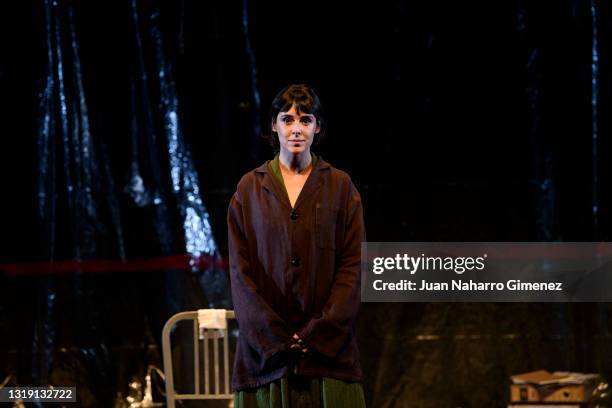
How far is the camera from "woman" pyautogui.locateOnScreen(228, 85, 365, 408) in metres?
2.01

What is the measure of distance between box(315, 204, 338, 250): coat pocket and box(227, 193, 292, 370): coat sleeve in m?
0.19

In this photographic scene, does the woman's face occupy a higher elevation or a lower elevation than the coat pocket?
higher

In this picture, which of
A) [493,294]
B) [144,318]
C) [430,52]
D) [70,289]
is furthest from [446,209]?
[70,289]

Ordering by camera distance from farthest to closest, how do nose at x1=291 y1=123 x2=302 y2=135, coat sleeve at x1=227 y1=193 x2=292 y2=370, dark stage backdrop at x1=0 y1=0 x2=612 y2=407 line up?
dark stage backdrop at x1=0 y1=0 x2=612 y2=407 < nose at x1=291 y1=123 x2=302 y2=135 < coat sleeve at x1=227 y1=193 x2=292 y2=370

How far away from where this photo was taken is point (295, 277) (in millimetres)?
2053

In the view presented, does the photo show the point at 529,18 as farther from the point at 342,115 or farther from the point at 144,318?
the point at 144,318

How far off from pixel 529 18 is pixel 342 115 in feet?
2.66

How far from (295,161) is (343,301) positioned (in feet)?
1.25

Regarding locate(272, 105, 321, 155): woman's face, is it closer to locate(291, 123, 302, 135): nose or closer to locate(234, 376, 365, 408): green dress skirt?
locate(291, 123, 302, 135): nose

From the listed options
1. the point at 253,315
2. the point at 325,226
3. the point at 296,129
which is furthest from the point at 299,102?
the point at 253,315

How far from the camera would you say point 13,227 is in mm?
3330

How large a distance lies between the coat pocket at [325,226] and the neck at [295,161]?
125 mm

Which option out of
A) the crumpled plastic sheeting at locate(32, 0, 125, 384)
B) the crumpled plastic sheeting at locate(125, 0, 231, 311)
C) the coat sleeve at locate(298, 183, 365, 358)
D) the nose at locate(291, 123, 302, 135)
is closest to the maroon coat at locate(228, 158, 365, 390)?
the coat sleeve at locate(298, 183, 365, 358)

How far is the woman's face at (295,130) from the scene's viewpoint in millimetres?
2137
